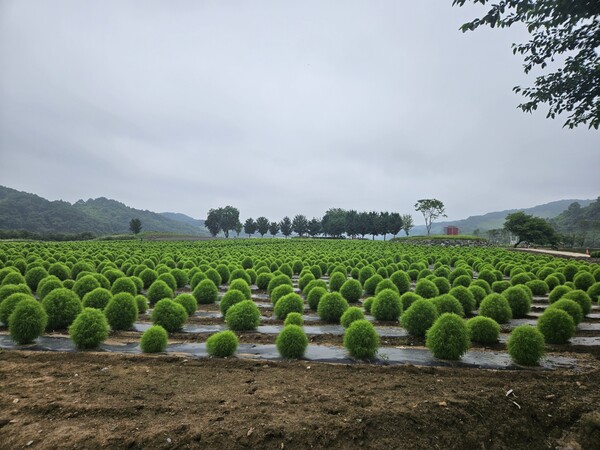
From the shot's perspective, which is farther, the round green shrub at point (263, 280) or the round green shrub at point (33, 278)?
the round green shrub at point (263, 280)

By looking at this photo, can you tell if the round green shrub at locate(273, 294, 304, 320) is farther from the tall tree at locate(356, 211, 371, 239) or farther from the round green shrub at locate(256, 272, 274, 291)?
the tall tree at locate(356, 211, 371, 239)

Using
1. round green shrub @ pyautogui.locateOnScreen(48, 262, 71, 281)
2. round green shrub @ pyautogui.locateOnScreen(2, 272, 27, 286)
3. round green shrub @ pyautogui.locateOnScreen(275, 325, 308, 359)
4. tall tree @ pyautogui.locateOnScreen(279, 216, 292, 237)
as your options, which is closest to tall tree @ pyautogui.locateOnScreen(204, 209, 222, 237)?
tall tree @ pyautogui.locateOnScreen(279, 216, 292, 237)

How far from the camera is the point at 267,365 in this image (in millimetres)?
Answer: 7359

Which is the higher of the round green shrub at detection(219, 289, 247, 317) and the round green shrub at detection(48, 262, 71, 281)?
the round green shrub at detection(48, 262, 71, 281)

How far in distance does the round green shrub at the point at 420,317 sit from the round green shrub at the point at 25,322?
9.80 meters

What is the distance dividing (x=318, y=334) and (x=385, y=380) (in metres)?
4.09

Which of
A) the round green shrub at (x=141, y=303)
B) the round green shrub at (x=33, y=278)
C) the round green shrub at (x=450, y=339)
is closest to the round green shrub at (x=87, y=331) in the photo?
the round green shrub at (x=141, y=303)

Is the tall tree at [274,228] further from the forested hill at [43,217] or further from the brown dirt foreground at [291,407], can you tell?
the brown dirt foreground at [291,407]

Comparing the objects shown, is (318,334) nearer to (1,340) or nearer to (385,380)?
(385,380)

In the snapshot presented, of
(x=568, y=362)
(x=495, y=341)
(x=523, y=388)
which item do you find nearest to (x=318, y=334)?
(x=495, y=341)

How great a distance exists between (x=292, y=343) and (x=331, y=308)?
4.08 m

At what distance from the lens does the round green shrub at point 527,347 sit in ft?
24.7

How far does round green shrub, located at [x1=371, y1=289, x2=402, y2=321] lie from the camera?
38.8ft

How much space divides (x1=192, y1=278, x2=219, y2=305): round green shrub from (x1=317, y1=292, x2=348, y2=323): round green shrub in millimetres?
5349
